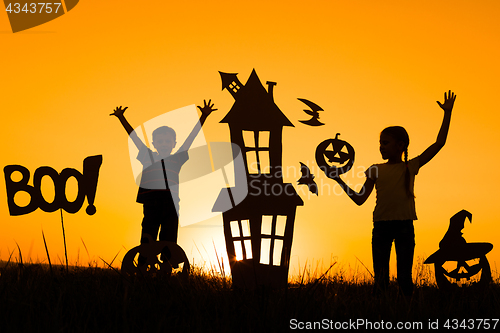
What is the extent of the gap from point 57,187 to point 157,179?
1254 mm

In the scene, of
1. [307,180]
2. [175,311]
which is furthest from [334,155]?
[175,311]

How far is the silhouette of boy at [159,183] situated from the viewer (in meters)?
5.44

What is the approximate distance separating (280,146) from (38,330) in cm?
342

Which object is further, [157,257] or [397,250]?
[157,257]

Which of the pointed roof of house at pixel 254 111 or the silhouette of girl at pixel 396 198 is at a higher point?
the pointed roof of house at pixel 254 111

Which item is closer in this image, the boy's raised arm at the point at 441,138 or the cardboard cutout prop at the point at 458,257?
the boy's raised arm at the point at 441,138

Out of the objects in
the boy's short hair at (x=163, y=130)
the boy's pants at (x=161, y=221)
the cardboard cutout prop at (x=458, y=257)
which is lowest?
the cardboard cutout prop at (x=458, y=257)

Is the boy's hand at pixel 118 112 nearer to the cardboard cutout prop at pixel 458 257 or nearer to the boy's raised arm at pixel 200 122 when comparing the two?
the boy's raised arm at pixel 200 122

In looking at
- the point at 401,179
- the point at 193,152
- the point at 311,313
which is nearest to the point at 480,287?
the point at 401,179

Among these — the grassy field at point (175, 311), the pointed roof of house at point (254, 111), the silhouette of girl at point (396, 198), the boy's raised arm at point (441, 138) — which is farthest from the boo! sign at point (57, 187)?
the boy's raised arm at point (441, 138)

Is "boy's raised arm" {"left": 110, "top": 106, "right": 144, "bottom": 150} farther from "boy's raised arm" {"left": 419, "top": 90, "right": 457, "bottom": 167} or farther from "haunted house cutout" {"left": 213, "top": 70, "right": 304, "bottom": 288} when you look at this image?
"boy's raised arm" {"left": 419, "top": 90, "right": 457, "bottom": 167}

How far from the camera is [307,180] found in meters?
4.25

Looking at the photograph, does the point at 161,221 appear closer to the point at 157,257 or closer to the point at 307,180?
the point at 157,257

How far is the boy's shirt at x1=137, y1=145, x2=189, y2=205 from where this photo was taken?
5449 millimetres
